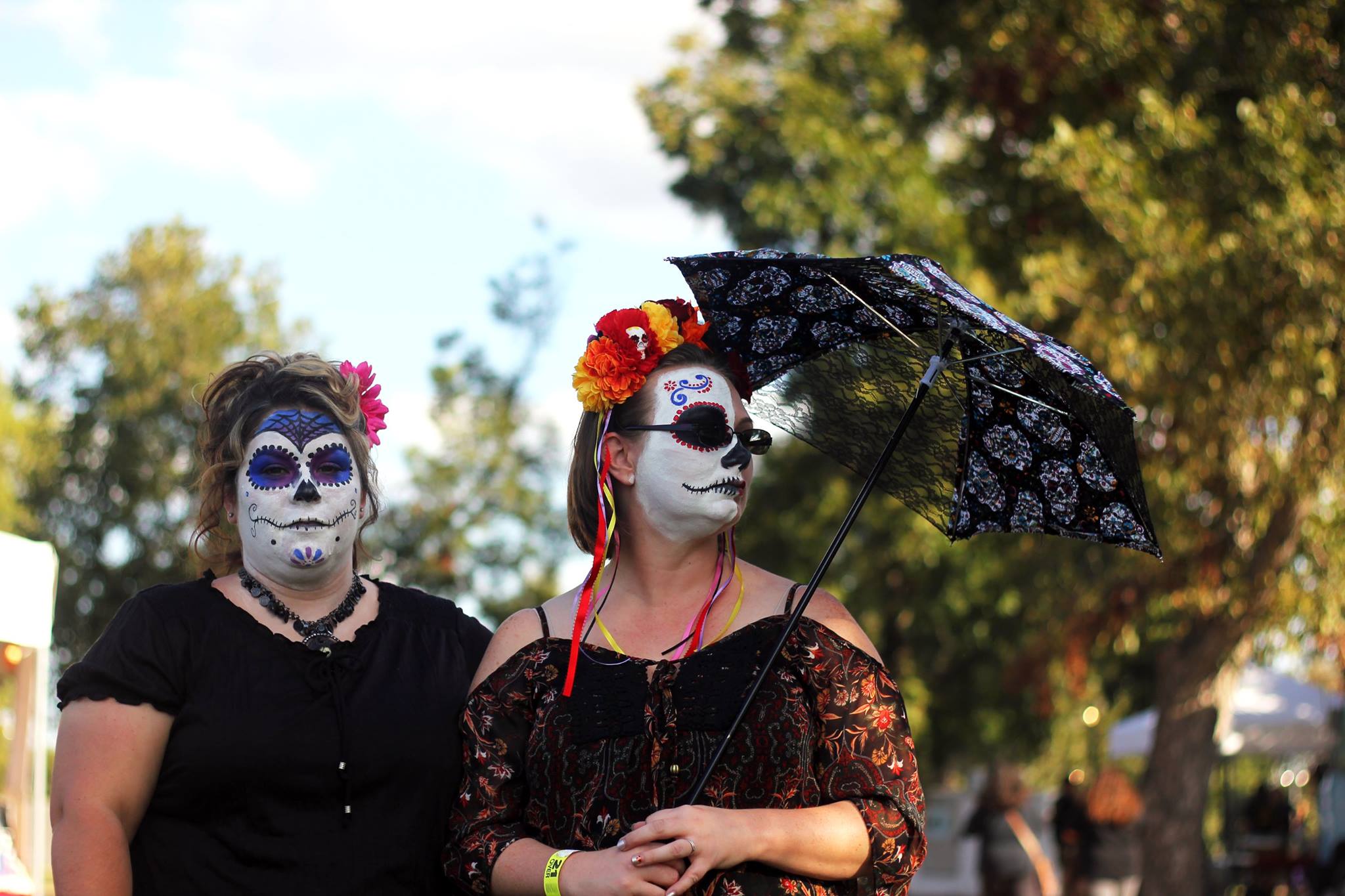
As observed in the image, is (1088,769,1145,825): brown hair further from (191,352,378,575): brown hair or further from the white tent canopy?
(191,352,378,575): brown hair

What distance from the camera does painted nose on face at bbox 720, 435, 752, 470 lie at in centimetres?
357

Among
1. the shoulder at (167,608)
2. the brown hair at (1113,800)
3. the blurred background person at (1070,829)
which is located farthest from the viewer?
the blurred background person at (1070,829)

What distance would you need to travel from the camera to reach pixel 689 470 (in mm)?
3564

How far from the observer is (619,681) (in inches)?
135

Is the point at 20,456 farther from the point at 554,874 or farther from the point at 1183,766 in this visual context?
the point at 554,874

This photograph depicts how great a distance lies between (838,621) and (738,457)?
1.43 ft

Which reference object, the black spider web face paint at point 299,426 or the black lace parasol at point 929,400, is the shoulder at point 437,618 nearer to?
the black spider web face paint at point 299,426

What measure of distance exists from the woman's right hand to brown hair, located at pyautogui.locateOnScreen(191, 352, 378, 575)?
1.01 metres

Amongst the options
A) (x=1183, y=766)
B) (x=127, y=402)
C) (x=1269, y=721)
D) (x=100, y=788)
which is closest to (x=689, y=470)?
(x=100, y=788)

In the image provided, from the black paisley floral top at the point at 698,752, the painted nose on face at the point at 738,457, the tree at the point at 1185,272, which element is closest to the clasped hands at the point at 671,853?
the black paisley floral top at the point at 698,752

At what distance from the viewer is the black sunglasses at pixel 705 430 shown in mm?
3574

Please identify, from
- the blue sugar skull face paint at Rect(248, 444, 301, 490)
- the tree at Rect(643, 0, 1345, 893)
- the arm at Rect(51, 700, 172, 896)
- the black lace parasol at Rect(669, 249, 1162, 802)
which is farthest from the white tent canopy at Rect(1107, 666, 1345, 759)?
the arm at Rect(51, 700, 172, 896)

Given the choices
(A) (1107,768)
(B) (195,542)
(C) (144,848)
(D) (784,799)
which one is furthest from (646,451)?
(A) (1107,768)

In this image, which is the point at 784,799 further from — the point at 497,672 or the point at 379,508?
the point at 379,508
